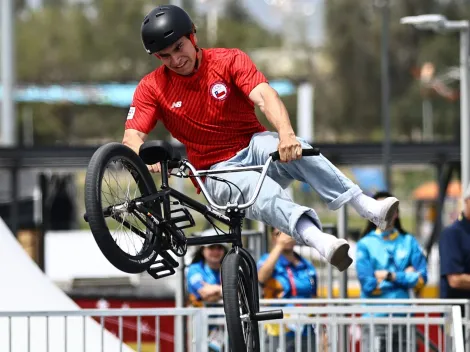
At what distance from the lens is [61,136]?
84562 millimetres

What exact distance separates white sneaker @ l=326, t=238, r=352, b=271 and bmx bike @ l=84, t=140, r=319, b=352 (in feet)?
1.31

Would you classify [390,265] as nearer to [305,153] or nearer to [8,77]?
[305,153]

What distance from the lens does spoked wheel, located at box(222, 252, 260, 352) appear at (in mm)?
5938

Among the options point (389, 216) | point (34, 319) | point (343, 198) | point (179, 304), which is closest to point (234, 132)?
point (343, 198)

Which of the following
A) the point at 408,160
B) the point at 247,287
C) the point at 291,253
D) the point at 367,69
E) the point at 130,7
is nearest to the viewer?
the point at 247,287

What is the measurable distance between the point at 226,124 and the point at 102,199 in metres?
0.88

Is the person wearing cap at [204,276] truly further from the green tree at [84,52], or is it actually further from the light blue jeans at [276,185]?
the green tree at [84,52]

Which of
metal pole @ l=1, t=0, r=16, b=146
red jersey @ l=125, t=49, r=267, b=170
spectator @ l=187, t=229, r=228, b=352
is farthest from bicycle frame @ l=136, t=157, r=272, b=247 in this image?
metal pole @ l=1, t=0, r=16, b=146

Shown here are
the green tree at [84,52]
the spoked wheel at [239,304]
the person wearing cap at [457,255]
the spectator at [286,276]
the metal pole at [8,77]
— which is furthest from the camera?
the green tree at [84,52]

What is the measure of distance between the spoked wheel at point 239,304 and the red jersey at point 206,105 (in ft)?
2.03

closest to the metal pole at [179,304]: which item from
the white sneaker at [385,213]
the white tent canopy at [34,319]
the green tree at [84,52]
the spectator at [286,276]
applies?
the white tent canopy at [34,319]

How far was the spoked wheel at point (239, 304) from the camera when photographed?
19.5 feet

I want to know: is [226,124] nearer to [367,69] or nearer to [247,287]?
[247,287]

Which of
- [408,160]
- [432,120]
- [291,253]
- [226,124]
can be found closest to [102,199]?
[226,124]
